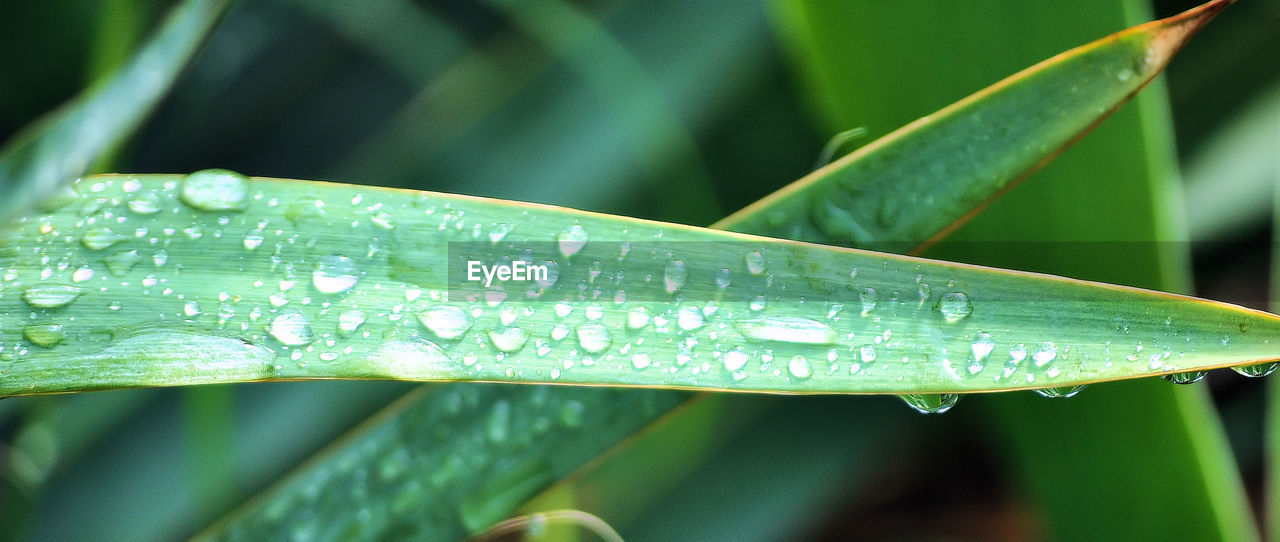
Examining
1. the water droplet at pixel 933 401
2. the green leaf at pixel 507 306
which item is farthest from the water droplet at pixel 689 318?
the water droplet at pixel 933 401

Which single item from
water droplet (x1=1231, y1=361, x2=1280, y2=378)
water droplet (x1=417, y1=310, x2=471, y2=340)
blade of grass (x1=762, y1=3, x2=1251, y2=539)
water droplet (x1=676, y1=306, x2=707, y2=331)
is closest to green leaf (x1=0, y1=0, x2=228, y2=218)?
water droplet (x1=417, y1=310, x2=471, y2=340)

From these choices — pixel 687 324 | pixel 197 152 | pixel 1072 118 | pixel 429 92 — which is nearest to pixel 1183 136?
pixel 1072 118

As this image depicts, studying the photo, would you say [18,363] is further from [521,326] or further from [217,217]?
[521,326]

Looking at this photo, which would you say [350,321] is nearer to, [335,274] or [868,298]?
[335,274]

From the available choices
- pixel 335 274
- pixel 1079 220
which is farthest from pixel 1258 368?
pixel 335 274

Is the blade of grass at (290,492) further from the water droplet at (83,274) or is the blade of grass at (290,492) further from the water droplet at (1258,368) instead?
the water droplet at (1258,368)

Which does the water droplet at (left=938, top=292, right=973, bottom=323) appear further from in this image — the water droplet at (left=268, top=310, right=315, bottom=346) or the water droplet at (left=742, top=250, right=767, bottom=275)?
the water droplet at (left=268, top=310, right=315, bottom=346)
